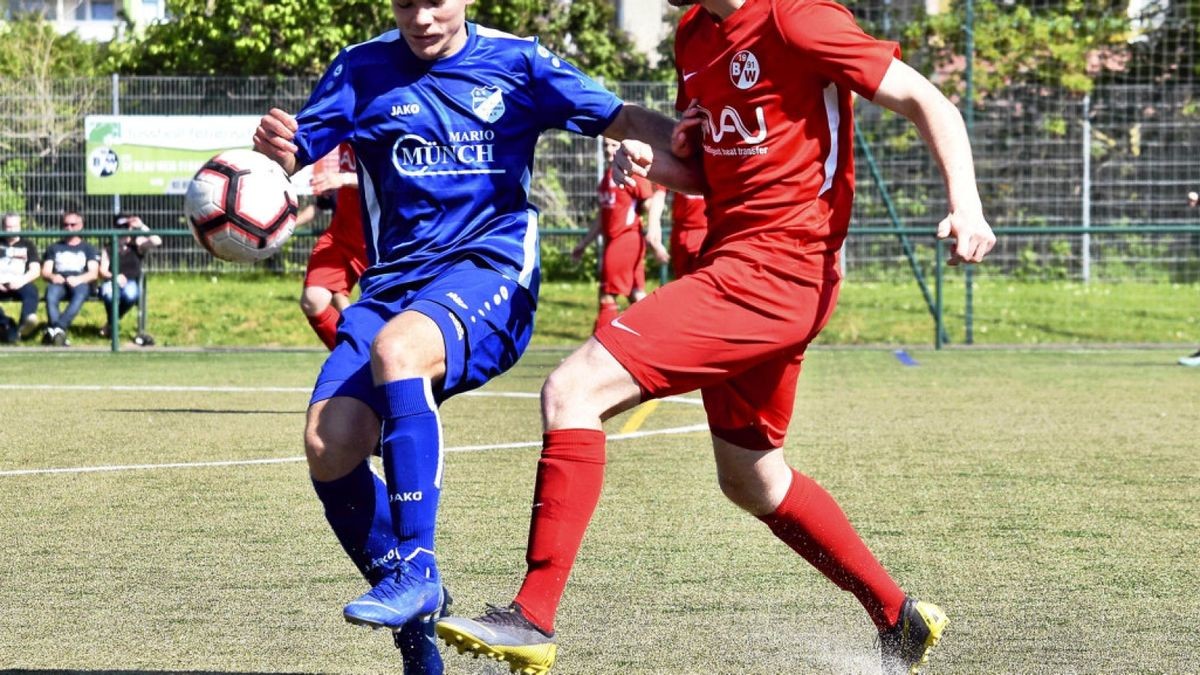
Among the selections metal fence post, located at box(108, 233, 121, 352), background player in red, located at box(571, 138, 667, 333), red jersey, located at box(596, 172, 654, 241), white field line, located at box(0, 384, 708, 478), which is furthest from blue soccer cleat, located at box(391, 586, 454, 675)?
metal fence post, located at box(108, 233, 121, 352)

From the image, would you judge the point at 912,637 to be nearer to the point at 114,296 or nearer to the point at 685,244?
the point at 685,244

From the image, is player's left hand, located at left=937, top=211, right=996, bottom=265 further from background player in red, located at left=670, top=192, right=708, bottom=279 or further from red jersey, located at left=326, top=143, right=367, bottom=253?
background player in red, located at left=670, top=192, right=708, bottom=279

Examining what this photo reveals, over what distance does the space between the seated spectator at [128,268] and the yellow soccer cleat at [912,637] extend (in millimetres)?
14861

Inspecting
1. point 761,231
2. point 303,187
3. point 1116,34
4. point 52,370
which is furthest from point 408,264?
point 1116,34

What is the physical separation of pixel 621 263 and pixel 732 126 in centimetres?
1175

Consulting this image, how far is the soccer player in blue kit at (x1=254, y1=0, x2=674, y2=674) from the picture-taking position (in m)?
4.16

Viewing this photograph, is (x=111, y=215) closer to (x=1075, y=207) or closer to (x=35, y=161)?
(x=35, y=161)

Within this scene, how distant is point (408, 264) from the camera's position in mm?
4539

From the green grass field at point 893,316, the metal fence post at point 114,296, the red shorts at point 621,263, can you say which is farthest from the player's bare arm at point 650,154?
the green grass field at point 893,316

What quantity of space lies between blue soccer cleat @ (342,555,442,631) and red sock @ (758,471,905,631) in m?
1.06

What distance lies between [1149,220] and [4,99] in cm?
1317

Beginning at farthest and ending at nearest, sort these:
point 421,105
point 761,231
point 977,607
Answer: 1. point 977,607
2. point 421,105
3. point 761,231

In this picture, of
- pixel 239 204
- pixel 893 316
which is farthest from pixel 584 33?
pixel 239 204

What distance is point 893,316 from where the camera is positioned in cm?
1933
